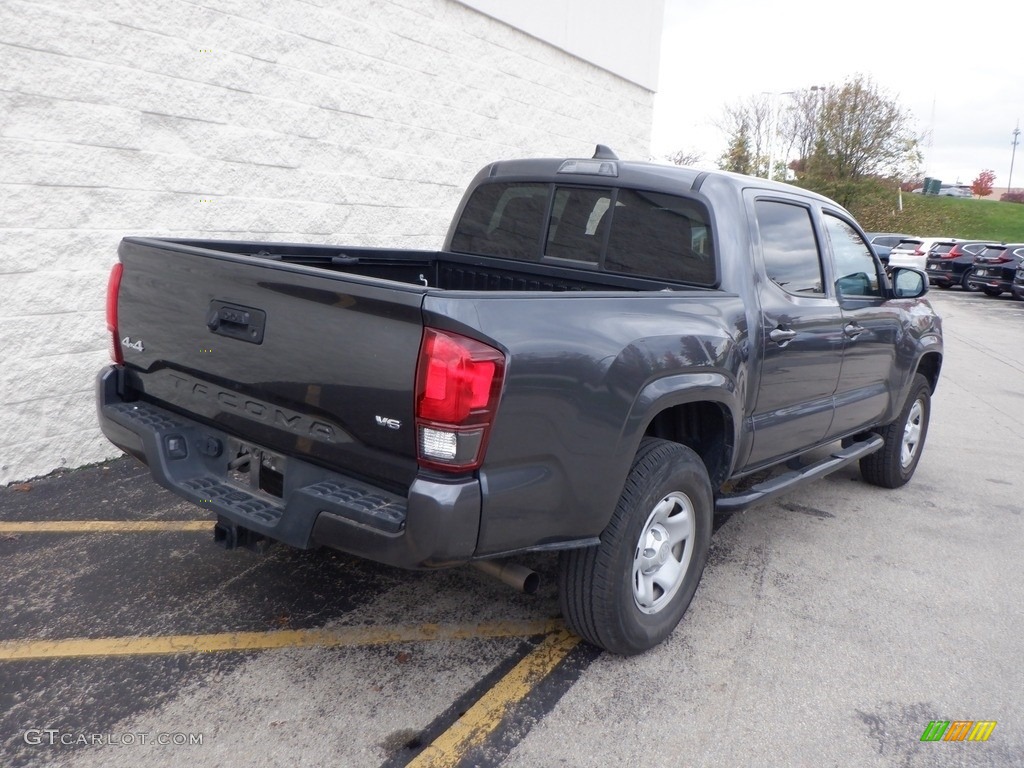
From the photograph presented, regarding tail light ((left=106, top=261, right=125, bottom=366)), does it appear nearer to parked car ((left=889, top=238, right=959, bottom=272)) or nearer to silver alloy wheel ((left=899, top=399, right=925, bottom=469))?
silver alloy wheel ((left=899, top=399, right=925, bottom=469))

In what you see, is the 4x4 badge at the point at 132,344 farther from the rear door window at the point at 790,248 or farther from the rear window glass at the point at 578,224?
the rear door window at the point at 790,248

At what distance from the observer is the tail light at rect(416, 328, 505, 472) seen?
257 cm

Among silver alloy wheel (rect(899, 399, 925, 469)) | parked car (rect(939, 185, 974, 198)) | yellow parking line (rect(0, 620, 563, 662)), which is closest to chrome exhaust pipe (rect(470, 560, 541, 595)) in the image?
yellow parking line (rect(0, 620, 563, 662))

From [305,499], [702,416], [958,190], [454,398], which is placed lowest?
[305,499]

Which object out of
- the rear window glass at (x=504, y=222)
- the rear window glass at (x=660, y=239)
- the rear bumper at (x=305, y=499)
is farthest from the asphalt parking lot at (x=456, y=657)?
the rear window glass at (x=504, y=222)

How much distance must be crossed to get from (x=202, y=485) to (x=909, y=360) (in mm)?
4572

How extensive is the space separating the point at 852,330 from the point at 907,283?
2.75 feet

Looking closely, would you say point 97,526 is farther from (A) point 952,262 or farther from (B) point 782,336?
(A) point 952,262

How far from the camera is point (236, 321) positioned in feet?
9.93

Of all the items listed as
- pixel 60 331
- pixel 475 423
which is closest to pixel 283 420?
pixel 475 423

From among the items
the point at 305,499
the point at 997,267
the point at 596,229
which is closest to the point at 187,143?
the point at 596,229

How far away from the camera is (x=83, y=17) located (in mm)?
4867

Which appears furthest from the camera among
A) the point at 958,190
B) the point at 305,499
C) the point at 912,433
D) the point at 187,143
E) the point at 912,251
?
the point at 958,190

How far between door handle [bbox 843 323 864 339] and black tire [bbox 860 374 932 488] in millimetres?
1178
